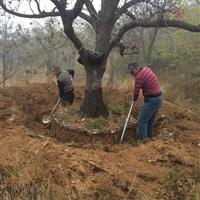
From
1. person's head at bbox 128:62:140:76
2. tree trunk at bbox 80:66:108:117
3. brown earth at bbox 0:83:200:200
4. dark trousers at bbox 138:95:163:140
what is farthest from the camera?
tree trunk at bbox 80:66:108:117

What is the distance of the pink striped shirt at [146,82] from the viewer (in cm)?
866

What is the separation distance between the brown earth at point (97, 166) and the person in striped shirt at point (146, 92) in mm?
372

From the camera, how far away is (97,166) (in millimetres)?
6555

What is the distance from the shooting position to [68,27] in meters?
8.59

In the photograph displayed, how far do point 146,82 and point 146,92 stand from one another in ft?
0.70

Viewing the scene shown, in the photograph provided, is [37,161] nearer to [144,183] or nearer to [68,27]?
[144,183]

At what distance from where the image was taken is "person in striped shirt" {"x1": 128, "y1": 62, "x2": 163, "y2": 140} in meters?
8.68

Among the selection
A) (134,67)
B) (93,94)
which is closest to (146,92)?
(134,67)

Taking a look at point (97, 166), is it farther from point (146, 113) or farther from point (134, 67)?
point (134, 67)

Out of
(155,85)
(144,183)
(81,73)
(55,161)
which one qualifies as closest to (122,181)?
(144,183)

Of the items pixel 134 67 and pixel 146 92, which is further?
pixel 146 92

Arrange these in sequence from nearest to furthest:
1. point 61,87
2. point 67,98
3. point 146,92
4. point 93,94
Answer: point 146,92
point 93,94
point 61,87
point 67,98

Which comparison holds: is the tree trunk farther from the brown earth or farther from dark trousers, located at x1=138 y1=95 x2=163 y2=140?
dark trousers, located at x1=138 y1=95 x2=163 y2=140

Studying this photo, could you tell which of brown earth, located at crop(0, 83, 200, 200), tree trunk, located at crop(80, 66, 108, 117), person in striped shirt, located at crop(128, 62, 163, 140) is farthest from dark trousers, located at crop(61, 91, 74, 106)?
person in striped shirt, located at crop(128, 62, 163, 140)
